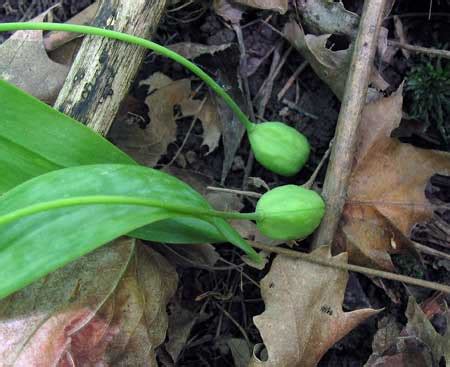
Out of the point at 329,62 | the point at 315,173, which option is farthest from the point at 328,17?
the point at 315,173

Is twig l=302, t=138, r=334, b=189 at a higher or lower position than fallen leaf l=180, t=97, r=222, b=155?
lower

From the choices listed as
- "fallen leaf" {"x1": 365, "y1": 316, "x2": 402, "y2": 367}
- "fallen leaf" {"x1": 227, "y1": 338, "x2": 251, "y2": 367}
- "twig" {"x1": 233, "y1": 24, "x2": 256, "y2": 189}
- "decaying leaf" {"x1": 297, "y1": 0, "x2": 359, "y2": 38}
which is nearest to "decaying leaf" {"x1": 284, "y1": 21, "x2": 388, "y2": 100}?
"decaying leaf" {"x1": 297, "y1": 0, "x2": 359, "y2": 38}

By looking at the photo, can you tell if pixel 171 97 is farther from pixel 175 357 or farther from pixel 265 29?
pixel 175 357

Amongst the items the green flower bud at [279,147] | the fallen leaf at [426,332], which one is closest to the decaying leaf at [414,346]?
the fallen leaf at [426,332]

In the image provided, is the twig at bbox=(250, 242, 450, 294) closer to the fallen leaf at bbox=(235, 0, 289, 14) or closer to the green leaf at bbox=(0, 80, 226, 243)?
the green leaf at bbox=(0, 80, 226, 243)

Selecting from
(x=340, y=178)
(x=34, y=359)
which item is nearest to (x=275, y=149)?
(x=340, y=178)
